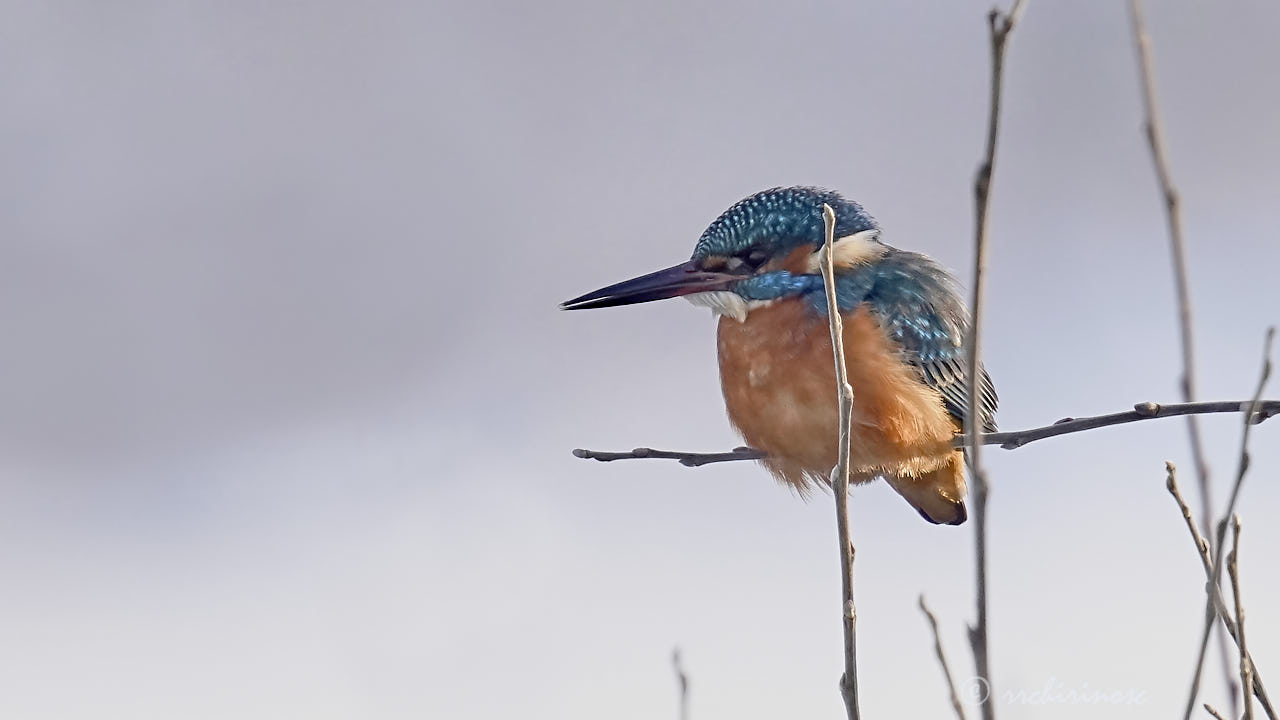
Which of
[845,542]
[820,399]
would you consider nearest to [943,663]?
[845,542]

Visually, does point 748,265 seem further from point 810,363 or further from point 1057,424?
point 1057,424

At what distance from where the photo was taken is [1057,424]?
1021 mm

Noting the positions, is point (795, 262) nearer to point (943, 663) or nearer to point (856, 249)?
point (856, 249)

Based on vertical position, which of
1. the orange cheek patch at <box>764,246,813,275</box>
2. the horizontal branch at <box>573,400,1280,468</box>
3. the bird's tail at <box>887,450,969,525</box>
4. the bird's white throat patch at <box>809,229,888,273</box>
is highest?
the bird's white throat patch at <box>809,229,888,273</box>

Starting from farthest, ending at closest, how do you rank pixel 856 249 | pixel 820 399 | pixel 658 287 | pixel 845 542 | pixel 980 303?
1. pixel 856 249
2. pixel 658 287
3. pixel 820 399
4. pixel 845 542
5. pixel 980 303

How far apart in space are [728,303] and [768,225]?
125 mm

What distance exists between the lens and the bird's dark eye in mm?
1541

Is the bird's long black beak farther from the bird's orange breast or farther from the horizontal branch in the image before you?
the horizontal branch

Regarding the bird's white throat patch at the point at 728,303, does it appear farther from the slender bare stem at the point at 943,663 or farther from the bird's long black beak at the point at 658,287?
the slender bare stem at the point at 943,663

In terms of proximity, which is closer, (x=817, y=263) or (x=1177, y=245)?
(x=1177, y=245)

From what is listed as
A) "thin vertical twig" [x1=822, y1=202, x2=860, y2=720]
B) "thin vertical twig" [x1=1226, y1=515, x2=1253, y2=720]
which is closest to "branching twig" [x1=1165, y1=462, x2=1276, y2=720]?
"thin vertical twig" [x1=1226, y1=515, x2=1253, y2=720]

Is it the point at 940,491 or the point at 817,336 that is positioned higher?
the point at 817,336

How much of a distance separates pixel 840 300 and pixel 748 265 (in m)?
0.14

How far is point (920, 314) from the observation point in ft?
5.03
